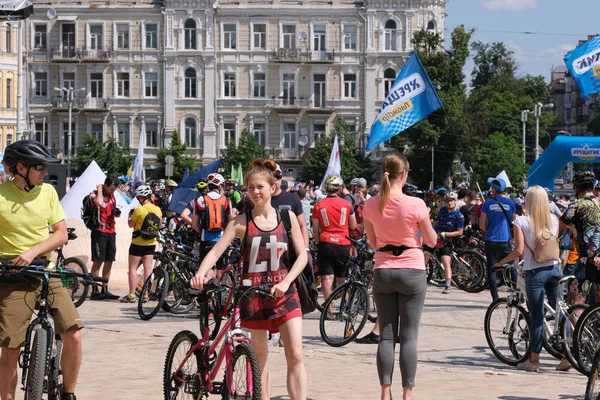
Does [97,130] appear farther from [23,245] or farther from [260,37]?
[23,245]

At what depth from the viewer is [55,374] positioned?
8.23m

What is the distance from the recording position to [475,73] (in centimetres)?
11894

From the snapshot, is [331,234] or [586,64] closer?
[331,234]

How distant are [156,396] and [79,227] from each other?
11.6 meters

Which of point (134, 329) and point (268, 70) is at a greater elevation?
point (268, 70)

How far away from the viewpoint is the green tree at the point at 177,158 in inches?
2741

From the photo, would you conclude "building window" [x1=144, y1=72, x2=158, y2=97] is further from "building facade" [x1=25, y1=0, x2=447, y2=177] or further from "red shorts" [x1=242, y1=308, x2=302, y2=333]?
"red shorts" [x1=242, y1=308, x2=302, y2=333]

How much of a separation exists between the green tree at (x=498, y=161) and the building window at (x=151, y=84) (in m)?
20.9

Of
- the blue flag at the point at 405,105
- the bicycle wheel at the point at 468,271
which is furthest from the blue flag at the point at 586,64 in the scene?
the bicycle wheel at the point at 468,271

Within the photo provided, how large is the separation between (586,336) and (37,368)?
529 centimetres

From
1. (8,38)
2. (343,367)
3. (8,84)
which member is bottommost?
(343,367)

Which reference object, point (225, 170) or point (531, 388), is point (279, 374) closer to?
point (531, 388)

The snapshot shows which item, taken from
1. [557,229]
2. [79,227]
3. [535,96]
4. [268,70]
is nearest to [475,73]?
[535,96]

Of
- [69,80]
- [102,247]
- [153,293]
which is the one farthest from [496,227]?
[69,80]
